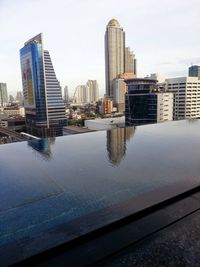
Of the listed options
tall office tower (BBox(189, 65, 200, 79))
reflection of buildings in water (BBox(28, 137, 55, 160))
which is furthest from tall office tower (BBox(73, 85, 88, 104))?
reflection of buildings in water (BBox(28, 137, 55, 160))

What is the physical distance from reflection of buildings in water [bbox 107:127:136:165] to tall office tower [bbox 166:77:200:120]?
48.1 ft

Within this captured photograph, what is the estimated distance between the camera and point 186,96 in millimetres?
19891

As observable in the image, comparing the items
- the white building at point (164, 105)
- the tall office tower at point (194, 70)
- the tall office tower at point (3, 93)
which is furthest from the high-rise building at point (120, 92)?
the tall office tower at point (3, 93)

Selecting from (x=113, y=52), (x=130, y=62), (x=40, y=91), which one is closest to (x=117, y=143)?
(x=40, y=91)

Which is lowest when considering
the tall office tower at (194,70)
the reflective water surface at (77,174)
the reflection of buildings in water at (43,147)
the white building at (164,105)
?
the reflective water surface at (77,174)

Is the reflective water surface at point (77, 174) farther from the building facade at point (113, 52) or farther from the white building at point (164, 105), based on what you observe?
the building facade at point (113, 52)

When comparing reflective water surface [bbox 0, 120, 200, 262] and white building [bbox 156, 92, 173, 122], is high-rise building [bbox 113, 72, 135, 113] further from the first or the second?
reflective water surface [bbox 0, 120, 200, 262]

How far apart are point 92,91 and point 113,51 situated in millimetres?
20054

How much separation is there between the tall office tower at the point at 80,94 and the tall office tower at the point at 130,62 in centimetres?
1743

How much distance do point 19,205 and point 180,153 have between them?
10.5ft

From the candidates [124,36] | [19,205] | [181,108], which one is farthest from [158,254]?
[124,36]

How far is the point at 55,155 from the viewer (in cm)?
443

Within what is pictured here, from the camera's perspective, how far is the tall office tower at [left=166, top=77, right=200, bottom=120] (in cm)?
1995

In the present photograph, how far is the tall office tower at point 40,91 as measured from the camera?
18891 millimetres
